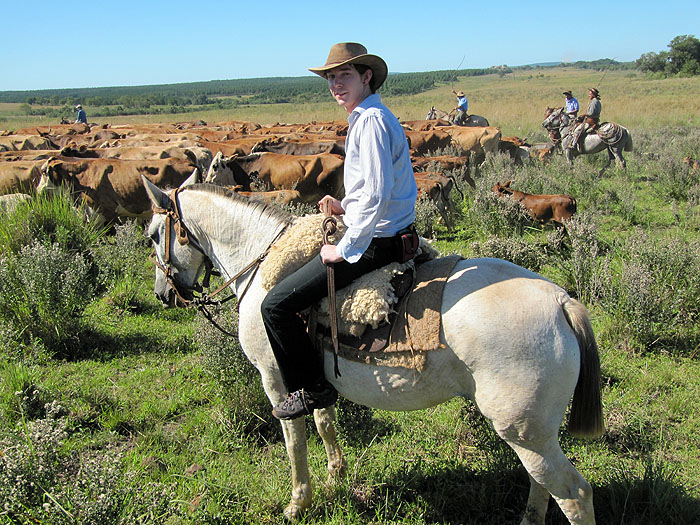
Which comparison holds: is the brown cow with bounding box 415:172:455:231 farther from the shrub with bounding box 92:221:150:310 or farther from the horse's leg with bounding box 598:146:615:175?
the horse's leg with bounding box 598:146:615:175

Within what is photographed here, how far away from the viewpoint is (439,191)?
10.7 metres

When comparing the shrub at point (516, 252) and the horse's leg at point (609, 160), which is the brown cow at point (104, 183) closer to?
the shrub at point (516, 252)

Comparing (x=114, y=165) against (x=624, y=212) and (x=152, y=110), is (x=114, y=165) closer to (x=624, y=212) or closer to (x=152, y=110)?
(x=624, y=212)

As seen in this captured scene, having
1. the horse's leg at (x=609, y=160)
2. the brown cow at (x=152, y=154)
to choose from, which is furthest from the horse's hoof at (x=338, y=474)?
the horse's leg at (x=609, y=160)

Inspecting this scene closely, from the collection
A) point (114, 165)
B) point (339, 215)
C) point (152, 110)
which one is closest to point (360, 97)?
Result: point (339, 215)

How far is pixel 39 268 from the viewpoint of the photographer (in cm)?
559

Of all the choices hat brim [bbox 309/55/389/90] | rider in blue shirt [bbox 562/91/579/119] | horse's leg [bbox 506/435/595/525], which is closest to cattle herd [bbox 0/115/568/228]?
rider in blue shirt [bbox 562/91/579/119]

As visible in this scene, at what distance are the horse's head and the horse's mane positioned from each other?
0.19 meters

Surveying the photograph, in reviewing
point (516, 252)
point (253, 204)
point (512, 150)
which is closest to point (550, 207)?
point (516, 252)

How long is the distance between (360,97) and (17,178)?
12.1 m

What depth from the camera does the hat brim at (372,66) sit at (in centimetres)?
267

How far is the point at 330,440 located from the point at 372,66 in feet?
8.43

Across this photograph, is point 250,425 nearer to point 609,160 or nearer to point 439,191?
point 439,191

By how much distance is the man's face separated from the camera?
277 centimetres
